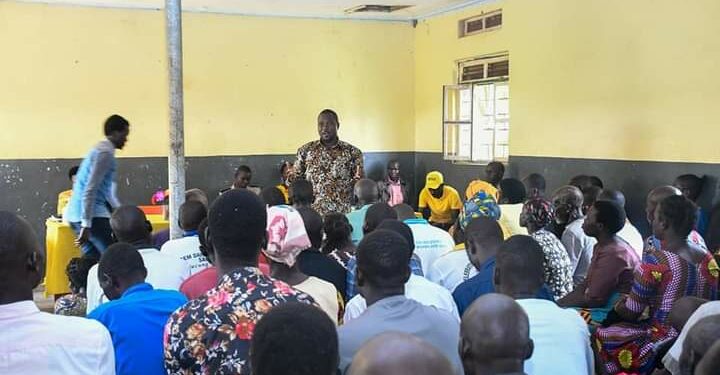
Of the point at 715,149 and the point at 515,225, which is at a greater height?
the point at 715,149

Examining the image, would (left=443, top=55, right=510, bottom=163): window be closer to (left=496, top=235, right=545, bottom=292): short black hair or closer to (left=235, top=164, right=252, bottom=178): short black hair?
(left=235, top=164, right=252, bottom=178): short black hair

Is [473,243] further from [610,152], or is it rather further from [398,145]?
[398,145]

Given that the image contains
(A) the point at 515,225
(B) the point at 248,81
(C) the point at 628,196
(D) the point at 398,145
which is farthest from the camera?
(D) the point at 398,145

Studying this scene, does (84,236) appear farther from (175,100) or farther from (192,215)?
(192,215)

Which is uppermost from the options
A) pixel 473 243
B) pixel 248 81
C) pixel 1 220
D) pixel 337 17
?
pixel 337 17

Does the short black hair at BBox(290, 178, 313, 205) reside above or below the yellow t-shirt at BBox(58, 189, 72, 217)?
above

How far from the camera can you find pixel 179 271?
353 centimetres

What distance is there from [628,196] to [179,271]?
4295 millimetres

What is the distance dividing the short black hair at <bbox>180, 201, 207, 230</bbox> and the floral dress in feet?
7.39

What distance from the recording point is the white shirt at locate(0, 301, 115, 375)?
1706 millimetres

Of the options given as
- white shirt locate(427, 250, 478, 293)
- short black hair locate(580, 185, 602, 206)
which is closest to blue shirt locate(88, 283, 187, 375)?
white shirt locate(427, 250, 478, 293)

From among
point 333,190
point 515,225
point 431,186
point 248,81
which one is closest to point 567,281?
point 515,225

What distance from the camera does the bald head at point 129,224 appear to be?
12.3ft

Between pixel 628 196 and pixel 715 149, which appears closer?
pixel 715 149
